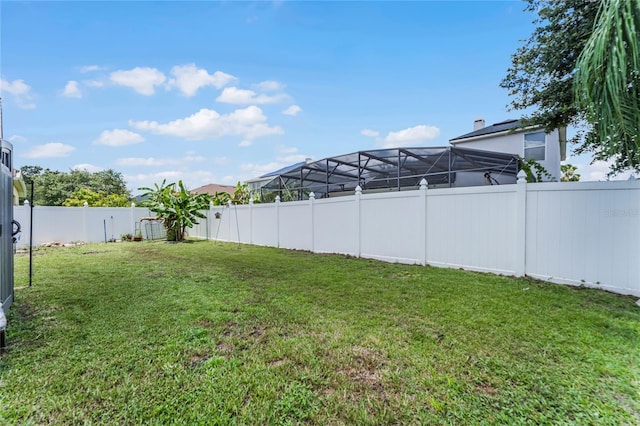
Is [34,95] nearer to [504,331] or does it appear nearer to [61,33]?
[61,33]

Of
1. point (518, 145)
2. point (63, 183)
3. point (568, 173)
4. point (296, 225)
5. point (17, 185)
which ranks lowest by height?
point (296, 225)

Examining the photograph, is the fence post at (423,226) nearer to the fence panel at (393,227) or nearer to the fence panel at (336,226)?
the fence panel at (393,227)

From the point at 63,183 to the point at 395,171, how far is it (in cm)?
2905

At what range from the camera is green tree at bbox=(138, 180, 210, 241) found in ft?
48.4

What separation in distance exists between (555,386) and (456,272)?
3.95m

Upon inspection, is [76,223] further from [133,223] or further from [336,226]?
[336,226]

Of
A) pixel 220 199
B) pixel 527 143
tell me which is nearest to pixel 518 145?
pixel 527 143

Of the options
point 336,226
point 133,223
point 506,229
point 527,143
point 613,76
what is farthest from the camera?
point 133,223

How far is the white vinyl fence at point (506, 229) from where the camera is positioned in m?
4.43

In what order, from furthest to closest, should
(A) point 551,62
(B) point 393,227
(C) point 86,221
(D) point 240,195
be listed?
(D) point 240,195, (C) point 86,221, (B) point 393,227, (A) point 551,62

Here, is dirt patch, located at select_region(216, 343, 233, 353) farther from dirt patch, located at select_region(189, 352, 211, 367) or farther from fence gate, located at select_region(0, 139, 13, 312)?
fence gate, located at select_region(0, 139, 13, 312)

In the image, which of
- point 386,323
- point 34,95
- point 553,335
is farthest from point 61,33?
point 553,335

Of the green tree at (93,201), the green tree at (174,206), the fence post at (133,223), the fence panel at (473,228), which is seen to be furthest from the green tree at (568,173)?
the green tree at (93,201)

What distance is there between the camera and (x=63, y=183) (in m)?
25.9
